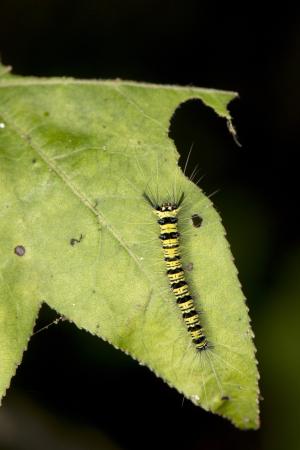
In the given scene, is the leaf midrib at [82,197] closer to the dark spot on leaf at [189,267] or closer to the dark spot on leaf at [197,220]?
the dark spot on leaf at [189,267]

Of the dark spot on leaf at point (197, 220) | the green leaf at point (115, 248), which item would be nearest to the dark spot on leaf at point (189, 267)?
the green leaf at point (115, 248)

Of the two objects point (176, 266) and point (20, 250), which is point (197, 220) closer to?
point (176, 266)

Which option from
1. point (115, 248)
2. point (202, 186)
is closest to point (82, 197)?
point (115, 248)

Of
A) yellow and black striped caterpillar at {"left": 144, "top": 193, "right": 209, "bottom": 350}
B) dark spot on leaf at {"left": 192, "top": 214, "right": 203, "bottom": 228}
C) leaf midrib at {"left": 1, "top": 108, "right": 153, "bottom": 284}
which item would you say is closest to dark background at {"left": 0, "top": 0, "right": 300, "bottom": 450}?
yellow and black striped caterpillar at {"left": 144, "top": 193, "right": 209, "bottom": 350}

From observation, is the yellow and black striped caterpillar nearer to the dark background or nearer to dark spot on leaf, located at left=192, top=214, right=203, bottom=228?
dark spot on leaf, located at left=192, top=214, right=203, bottom=228

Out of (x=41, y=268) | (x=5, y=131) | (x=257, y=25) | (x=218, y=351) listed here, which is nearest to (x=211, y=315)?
(x=218, y=351)

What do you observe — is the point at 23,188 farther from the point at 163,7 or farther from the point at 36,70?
the point at 163,7
